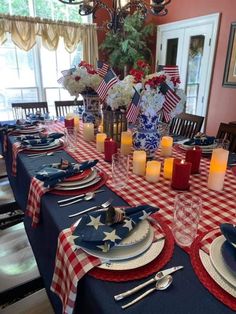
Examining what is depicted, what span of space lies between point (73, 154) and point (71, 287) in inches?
36.7

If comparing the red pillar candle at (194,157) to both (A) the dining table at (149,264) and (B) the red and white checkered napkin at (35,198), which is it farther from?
(B) the red and white checkered napkin at (35,198)

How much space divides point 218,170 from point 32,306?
1.03m

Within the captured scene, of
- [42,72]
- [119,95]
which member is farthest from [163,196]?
[42,72]

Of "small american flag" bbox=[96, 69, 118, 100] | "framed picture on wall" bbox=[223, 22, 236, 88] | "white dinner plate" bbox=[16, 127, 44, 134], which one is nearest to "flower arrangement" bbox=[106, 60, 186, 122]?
"small american flag" bbox=[96, 69, 118, 100]

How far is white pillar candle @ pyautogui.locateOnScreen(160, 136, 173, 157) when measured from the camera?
1.42 m

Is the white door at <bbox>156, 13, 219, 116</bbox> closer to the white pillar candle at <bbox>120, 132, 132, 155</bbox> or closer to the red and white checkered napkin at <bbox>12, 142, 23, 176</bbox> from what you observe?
the white pillar candle at <bbox>120, 132, 132, 155</bbox>

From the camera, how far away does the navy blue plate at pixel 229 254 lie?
0.60 m

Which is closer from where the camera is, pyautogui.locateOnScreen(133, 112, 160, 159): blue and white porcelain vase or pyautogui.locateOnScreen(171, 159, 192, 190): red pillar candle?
pyautogui.locateOnScreen(171, 159, 192, 190): red pillar candle

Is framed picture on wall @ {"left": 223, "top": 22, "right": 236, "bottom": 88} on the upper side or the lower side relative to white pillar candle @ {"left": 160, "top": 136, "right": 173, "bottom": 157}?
upper

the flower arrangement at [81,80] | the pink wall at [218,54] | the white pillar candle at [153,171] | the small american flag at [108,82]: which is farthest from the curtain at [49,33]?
the white pillar candle at [153,171]

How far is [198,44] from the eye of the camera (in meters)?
3.49

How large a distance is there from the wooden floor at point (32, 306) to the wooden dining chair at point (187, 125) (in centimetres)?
157

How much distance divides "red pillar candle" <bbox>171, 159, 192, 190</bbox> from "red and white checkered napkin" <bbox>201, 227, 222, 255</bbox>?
283 mm

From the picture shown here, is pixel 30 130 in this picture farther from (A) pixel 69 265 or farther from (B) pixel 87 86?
(A) pixel 69 265
